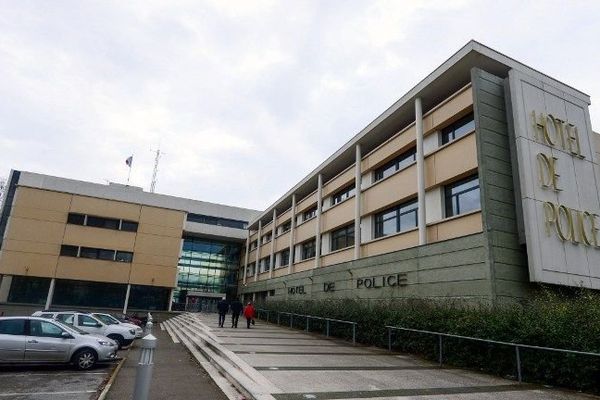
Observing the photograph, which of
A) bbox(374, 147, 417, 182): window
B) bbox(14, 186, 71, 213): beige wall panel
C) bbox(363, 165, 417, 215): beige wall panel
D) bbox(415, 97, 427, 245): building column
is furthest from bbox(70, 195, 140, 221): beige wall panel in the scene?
bbox(415, 97, 427, 245): building column

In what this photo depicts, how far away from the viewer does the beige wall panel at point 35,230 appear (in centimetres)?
3600

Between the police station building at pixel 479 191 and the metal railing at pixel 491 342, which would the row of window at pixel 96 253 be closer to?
the police station building at pixel 479 191

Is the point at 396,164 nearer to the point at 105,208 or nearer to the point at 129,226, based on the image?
the point at 129,226

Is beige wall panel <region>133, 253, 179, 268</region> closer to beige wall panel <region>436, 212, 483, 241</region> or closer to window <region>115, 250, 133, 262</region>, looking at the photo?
window <region>115, 250, 133, 262</region>

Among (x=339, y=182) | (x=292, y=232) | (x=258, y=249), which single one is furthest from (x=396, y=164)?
(x=258, y=249)

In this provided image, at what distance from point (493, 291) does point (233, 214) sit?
43.0m

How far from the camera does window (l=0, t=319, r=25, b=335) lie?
411 inches

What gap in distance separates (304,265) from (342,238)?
6015 mm

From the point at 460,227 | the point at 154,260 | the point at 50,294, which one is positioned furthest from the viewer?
the point at 154,260

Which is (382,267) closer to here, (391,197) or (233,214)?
(391,197)

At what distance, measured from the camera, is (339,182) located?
85.6 ft

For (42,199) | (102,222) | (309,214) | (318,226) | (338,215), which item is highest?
(42,199)

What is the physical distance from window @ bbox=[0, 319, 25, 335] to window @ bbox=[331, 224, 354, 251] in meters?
16.7

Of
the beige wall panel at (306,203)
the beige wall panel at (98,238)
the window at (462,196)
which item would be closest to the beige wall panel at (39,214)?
the beige wall panel at (98,238)
